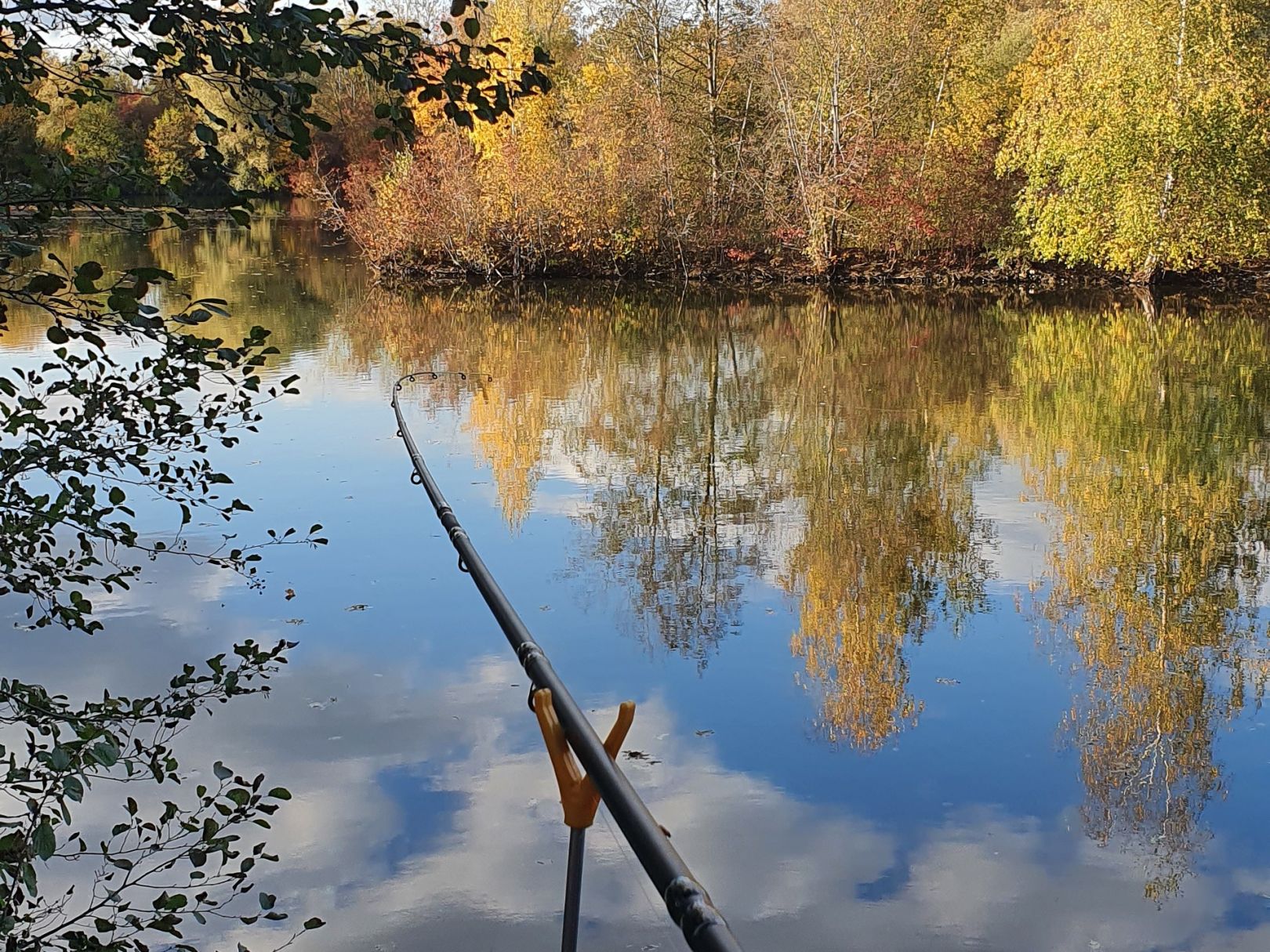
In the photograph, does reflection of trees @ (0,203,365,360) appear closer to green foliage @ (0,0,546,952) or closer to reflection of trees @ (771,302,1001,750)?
reflection of trees @ (771,302,1001,750)

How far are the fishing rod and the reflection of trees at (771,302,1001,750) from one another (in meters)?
3.40

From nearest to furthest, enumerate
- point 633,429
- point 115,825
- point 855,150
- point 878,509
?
point 115,825 < point 878,509 < point 633,429 < point 855,150

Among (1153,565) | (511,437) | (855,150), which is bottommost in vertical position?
(1153,565)

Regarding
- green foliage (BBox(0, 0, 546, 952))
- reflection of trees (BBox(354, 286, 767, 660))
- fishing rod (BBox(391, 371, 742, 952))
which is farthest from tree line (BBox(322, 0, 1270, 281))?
fishing rod (BBox(391, 371, 742, 952))

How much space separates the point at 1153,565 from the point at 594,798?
653cm

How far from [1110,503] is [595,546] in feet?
11.9

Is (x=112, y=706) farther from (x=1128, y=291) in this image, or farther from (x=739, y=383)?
(x=1128, y=291)

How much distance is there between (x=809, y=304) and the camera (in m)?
23.7

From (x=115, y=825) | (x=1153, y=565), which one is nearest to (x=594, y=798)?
(x=115, y=825)

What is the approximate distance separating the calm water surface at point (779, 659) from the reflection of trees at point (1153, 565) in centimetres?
3

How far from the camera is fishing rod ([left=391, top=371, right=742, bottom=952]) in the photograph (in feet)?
4.06

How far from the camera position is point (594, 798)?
179 centimetres

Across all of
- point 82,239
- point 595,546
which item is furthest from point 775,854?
point 82,239

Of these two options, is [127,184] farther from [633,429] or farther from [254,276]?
[254,276]
